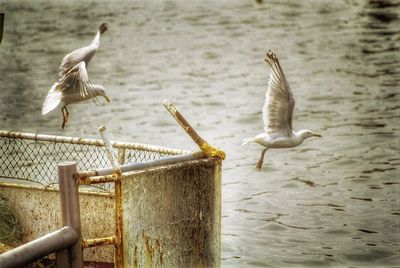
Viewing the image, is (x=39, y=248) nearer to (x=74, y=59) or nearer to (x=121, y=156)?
(x=74, y=59)

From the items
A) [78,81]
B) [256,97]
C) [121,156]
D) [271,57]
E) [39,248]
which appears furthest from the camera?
[256,97]

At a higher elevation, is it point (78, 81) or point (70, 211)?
point (78, 81)

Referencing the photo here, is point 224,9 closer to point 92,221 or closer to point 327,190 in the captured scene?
point 327,190

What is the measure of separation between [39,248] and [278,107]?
3.72m

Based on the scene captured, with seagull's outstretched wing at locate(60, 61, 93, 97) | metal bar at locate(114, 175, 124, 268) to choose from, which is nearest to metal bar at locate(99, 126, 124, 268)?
metal bar at locate(114, 175, 124, 268)

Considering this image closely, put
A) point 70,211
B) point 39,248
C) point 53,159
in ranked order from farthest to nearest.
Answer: point 53,159, point 70,211, point 39,248

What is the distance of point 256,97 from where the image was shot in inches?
782

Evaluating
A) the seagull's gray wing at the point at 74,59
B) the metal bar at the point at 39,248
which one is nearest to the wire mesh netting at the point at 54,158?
the seagull's gray wing at the point at 74,59

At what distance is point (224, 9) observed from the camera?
36.0m

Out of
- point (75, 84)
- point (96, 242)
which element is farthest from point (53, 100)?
point (96, 242)

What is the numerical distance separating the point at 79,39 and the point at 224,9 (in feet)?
30.9

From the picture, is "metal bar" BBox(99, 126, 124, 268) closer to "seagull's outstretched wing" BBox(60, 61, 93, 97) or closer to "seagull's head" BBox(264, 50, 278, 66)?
"seagull's outstretched wing" BBox(60, 61, 93, 97)

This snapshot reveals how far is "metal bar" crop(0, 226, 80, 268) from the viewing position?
3.74 meters

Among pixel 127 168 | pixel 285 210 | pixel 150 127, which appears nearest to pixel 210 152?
pixel 127 168
